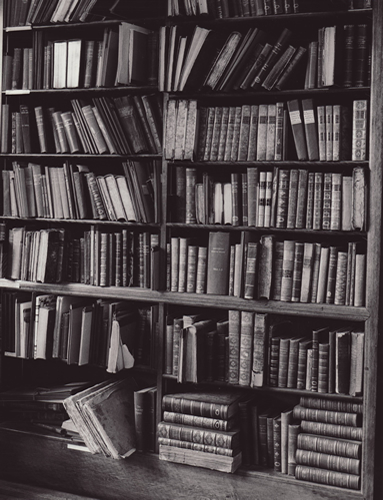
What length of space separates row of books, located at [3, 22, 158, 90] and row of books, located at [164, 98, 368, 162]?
0.26 m

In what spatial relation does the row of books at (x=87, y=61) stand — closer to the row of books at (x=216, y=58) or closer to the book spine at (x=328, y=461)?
the row of books at (x=216, y=58)

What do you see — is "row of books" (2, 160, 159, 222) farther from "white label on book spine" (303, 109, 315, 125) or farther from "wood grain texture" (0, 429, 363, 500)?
→ "wood grain texture" (0, 429, 363, 500)

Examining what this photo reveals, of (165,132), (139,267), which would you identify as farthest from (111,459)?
(165,132)

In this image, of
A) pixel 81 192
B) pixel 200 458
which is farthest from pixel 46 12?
pixel 200 458

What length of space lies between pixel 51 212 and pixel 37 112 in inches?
20.5

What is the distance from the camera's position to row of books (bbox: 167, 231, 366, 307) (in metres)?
3.05

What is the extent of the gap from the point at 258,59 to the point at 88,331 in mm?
1531

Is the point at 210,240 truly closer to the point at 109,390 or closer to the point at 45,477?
the point at 109,390

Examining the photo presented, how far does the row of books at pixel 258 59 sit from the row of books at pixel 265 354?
107 centimetres

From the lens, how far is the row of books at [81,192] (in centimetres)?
338

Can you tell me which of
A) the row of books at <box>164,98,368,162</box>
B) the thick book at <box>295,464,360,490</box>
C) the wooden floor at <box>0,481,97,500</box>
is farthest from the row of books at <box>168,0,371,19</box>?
the wooden floor at <box>0,481,97,500</box>

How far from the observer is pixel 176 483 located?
3.36 metres

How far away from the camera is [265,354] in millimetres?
3189

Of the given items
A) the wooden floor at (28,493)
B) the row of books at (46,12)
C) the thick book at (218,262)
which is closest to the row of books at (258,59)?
the row of books at (46,12)
